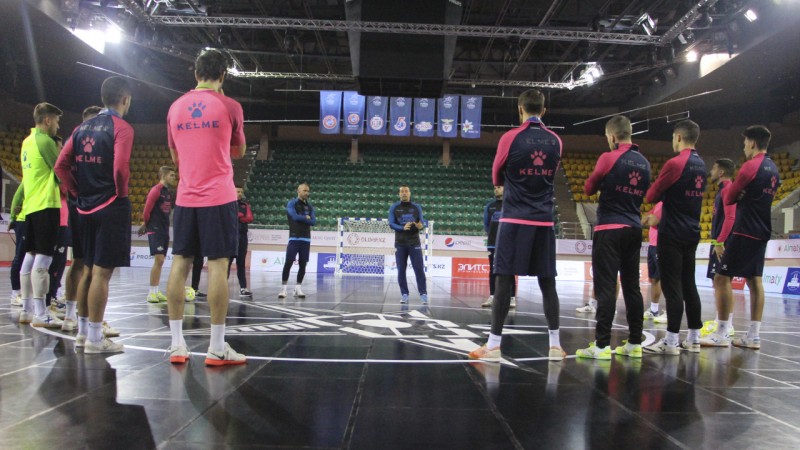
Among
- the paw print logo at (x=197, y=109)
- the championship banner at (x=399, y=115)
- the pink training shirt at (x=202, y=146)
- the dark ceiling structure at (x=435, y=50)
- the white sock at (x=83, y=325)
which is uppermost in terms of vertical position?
the dark ceiling structure at (x=435, y=50)

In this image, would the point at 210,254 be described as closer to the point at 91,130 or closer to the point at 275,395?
the point at 275,395

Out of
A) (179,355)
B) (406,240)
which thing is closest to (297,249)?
(406,240)

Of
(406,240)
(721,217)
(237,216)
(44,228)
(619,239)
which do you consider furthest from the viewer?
(406,240)

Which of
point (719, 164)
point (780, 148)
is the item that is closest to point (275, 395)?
point (719, 164)

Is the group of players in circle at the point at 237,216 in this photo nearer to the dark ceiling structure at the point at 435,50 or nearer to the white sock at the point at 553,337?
the white sock at the point at 553,337

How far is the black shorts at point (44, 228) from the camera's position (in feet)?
14.7

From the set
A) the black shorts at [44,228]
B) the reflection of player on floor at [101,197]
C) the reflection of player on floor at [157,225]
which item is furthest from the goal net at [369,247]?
the reflection of player on floor at [101,197]

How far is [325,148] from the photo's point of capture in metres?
26.5

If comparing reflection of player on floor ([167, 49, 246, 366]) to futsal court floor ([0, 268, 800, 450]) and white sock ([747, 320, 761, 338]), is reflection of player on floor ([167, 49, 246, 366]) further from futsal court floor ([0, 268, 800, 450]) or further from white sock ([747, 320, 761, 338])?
white sock ([747, 320, 761, 338])

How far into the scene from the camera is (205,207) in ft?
10.5

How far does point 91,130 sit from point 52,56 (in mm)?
18171

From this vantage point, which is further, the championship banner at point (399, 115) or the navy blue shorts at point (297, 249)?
the championship banner at point (399, 115)

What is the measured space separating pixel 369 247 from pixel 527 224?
15.1 metres

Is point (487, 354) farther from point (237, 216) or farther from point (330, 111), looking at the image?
point (330, 111)
